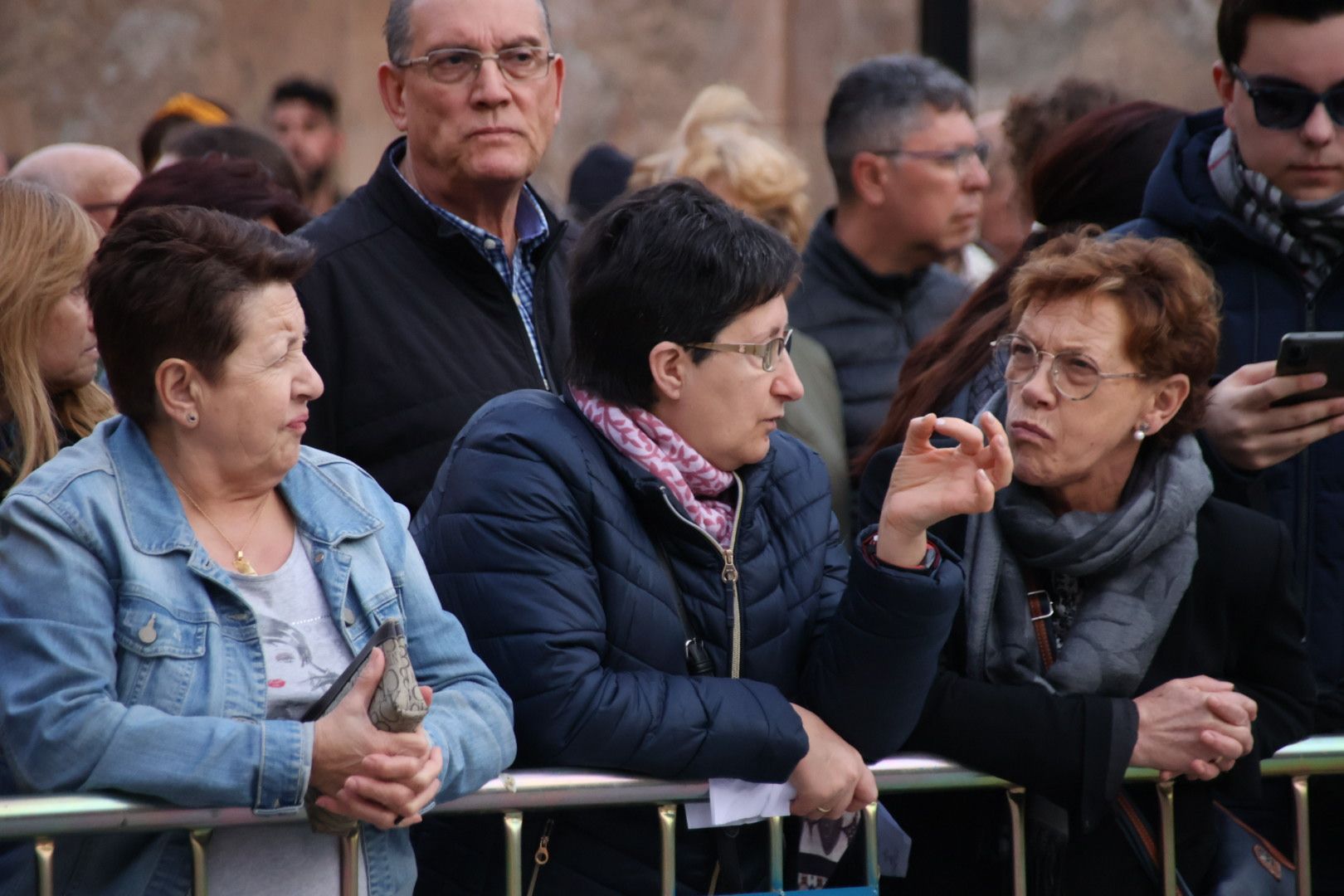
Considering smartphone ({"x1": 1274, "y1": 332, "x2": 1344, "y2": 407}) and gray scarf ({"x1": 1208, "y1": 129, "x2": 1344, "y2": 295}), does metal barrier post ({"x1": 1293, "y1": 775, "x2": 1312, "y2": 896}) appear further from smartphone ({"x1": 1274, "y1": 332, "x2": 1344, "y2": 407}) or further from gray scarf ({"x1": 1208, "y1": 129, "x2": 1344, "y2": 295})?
gray scarf ({"x1": 1208, "y1": 129, "x2": 1344, "y2": 295})

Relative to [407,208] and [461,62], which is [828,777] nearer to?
[407,208]

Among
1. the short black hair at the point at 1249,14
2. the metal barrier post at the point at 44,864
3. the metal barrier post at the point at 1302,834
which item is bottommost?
the metal barrier post at the point at 1302,834

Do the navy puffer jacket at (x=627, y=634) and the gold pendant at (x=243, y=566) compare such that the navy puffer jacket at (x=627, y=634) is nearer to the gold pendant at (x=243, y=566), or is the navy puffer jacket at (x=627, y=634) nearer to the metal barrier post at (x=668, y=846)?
the metal barrier post at (x=668, y=846)

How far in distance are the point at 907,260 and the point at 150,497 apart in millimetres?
3129

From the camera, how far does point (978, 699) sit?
306 cm

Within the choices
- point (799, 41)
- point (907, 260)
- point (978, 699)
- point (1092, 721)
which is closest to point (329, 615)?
point (978, 699)

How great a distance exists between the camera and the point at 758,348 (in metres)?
3.03

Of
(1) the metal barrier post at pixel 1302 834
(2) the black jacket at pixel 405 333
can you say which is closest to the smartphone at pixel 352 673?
(2) the black jacket at pixel 405 333

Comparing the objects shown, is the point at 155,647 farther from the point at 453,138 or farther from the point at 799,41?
the point at 799,41

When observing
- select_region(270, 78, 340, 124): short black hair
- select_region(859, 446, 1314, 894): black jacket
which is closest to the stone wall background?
select_region(270, 78, 340, 124): short black hair

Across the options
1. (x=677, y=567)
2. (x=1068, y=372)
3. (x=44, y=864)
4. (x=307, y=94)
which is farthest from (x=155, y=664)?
(x=307, y=94)

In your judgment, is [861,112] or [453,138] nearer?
[453,138]

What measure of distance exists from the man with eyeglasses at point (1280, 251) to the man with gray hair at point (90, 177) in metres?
2.97

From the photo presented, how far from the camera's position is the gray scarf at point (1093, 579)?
3129 mm
